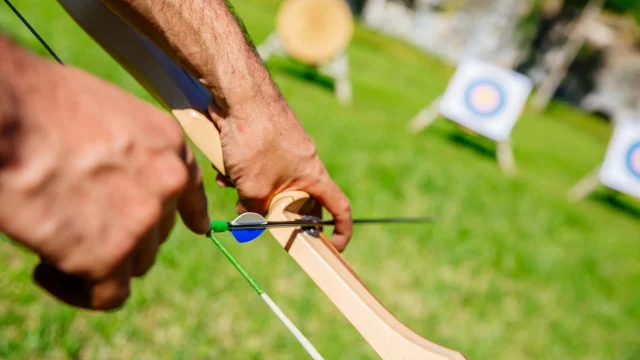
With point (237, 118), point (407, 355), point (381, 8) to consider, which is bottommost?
point (381, 8)

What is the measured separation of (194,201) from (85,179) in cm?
14

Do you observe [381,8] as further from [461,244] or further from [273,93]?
[273,93]

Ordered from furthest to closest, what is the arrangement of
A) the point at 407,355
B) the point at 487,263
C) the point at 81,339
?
1. the point at 487,263
2. the point at 81,339
3. the point at 407,355

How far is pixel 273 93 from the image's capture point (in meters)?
0.70

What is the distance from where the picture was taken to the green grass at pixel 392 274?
1.22 meters

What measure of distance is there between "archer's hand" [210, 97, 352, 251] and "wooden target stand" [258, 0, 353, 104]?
4149mm

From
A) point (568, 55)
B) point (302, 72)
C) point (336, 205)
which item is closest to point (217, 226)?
point (336, 205)

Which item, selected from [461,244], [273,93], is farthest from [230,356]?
[461,244]

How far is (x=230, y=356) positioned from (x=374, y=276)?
0.75m

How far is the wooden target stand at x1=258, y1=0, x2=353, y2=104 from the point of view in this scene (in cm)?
498

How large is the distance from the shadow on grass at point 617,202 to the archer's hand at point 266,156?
533 cm

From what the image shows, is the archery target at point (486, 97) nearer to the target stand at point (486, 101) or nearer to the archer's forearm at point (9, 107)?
the target stand at point (486, 101)

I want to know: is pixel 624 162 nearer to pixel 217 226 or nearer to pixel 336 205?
pixel 336 205

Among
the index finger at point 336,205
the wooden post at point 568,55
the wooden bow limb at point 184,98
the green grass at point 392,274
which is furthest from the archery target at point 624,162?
the wooden post at point 568,55
